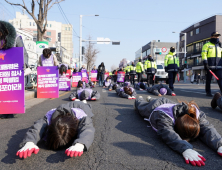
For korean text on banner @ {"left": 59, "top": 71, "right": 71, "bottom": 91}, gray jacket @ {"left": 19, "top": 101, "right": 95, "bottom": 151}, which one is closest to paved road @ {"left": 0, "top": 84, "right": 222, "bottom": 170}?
gray jacket @ {"left": 19, "top": 101, "right": 95, "bottom": 151}

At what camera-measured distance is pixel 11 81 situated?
427 centimetres

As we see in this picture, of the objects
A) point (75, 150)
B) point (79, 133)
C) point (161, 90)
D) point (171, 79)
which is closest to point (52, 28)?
point (171, 79)

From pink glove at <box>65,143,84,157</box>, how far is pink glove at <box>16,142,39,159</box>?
1.36 feet

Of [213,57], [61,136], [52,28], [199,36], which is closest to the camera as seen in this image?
[61,136]

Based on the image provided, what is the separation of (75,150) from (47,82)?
20.1ft

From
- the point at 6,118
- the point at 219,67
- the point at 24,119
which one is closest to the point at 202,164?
the point at 24,119

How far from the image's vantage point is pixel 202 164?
2117mm

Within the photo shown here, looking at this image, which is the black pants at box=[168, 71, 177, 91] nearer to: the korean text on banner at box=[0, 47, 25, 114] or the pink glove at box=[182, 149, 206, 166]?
the korean text on banner at box=[0, 47, 25, 114]

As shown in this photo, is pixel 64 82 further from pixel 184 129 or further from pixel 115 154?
pixel 184 129

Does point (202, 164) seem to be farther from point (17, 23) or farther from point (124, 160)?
point (17, 23)

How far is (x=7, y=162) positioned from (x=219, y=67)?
7476 millimetres

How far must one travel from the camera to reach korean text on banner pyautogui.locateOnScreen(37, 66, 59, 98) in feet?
25.6

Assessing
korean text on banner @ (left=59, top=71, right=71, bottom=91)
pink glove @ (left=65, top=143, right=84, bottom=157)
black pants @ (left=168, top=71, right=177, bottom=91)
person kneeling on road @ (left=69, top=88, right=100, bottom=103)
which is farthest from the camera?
korean text on banner @ (left=59, top=71, right=71, bottom=91)

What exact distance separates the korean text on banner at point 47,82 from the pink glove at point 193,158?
21.0 feet
